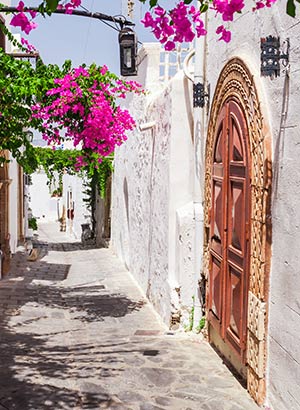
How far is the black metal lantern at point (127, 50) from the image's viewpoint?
26.3 ft

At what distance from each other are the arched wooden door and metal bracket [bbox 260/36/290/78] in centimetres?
79

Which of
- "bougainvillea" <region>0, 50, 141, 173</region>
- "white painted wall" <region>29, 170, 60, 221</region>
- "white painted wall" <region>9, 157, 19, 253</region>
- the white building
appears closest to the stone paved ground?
the white building

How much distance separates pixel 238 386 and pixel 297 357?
1434 mm

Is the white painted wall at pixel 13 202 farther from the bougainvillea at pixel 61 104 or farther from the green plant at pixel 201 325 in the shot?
the green plant at pixel 201 325

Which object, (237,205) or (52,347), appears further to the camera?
(52,347)

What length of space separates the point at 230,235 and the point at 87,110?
3588 mm

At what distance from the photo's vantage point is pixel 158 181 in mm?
9656

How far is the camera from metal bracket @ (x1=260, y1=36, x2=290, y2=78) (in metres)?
4.70

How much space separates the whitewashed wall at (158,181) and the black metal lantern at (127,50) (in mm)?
617

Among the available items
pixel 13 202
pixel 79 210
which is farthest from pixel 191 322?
pixel 79 210

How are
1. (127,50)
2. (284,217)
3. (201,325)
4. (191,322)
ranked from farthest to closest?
(127,50) < (191,322) < (201,325) < (284,217)

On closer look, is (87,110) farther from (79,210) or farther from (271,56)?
(79,210)

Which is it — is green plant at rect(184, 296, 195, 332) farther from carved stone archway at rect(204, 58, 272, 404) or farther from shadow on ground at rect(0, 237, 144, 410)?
carved stone archway at rect(204, 58, 272, 404)

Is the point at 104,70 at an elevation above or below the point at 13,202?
above
